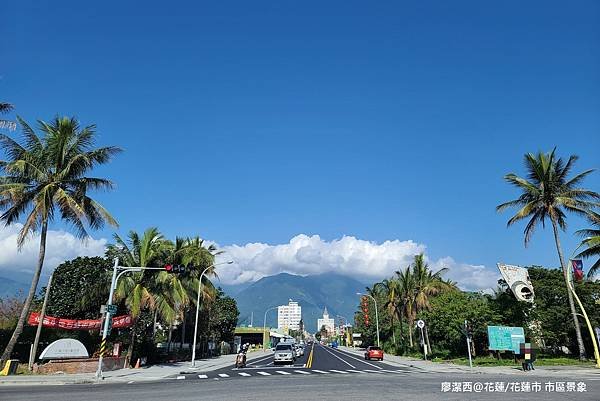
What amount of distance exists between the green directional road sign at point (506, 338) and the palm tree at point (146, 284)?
26.2 metres

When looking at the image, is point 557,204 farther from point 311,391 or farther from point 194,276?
point 194,276

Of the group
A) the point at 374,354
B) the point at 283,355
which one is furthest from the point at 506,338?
the point at 283,355

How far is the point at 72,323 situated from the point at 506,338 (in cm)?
3350

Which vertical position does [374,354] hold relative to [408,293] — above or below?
below

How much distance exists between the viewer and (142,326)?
130 ft

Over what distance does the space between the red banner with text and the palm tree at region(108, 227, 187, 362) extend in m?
0.88

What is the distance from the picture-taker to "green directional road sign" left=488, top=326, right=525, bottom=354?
37.0 m

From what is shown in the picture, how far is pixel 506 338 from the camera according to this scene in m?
37.4

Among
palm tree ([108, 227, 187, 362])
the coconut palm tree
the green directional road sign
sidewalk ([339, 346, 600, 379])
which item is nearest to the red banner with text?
palm tree ([108, 227, 187, 362])

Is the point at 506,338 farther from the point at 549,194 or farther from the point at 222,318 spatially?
the point at 222,318

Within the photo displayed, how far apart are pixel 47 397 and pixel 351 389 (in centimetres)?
1080

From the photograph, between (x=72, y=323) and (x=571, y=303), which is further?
(x=571, y=303)

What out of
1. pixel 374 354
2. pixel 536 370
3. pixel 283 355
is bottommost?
pixel 374 354

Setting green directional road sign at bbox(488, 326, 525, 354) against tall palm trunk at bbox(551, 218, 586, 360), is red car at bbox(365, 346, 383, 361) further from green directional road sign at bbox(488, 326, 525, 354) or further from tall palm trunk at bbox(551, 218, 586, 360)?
tall palm trunk at bbox(551, 218, 586, 360)
